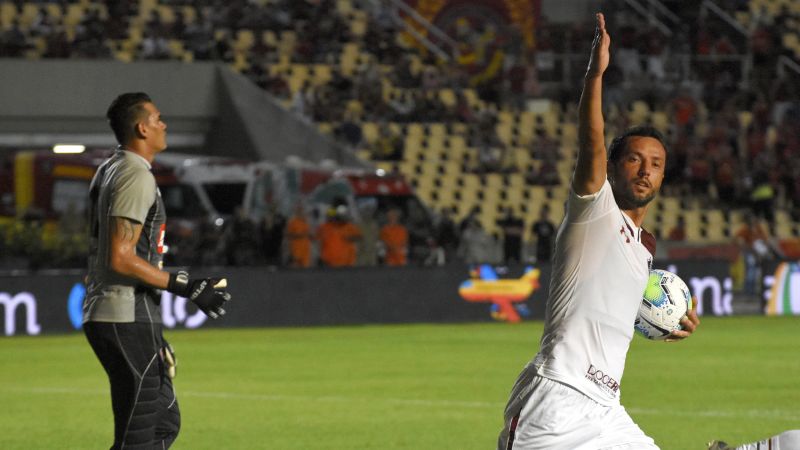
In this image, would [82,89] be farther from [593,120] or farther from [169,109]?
[593,120]

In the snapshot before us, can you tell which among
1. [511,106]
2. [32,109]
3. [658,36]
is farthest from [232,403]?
[658,36]

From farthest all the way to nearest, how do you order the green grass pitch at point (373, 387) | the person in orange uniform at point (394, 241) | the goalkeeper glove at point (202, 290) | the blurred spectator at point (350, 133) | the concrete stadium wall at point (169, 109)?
the blurred spectator at point (350, 133), the concrete stadium wall at point (169, 109), the person in orange uniform at point (394, 241), the green grass pitch at point (373, 387), the goalkeeper glove at point (202, 290)

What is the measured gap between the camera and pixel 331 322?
24078 mm

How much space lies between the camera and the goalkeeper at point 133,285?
689cm

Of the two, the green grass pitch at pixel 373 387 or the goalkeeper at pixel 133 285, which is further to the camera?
the green grass pitch at pixel 373 387

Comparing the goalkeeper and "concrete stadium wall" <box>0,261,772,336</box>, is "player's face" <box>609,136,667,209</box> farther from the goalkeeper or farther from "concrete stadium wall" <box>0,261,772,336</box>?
"concrete stadium wall" <box>0,261,772,336</box>

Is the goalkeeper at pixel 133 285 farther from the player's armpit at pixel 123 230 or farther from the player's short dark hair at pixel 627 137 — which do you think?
the player's short dark hair at pixel 627 137

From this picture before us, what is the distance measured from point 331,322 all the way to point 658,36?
21777 mm

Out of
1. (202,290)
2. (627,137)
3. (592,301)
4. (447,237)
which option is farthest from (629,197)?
(447,237)

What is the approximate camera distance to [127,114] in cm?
709

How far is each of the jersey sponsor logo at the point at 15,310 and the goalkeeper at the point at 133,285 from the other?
1537 centimetres

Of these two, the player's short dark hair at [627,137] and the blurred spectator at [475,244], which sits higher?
the player's short dark hair at [627,137]

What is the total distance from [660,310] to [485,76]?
3392 cm

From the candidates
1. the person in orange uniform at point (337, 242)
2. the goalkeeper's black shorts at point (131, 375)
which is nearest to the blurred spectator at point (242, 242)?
the person in orange uniform at point (337, 242)
